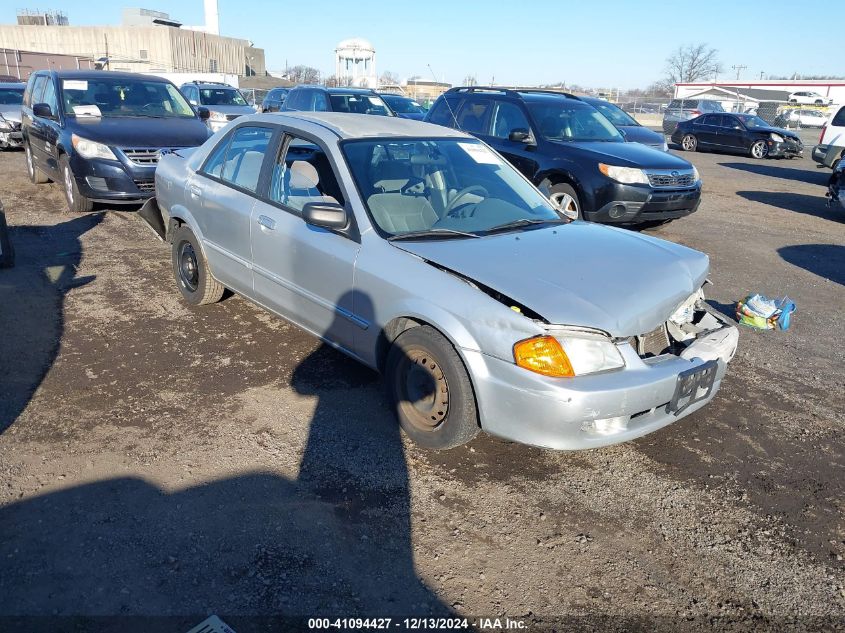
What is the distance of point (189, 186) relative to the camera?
546 cm

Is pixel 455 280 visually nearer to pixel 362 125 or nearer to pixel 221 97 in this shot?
pixel 362 125

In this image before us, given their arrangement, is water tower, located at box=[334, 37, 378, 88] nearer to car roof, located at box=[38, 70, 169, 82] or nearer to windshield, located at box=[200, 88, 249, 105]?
windshield, located at box=[200, 88, 249, 105]

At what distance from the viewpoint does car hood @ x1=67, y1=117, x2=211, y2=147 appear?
27.8 ft

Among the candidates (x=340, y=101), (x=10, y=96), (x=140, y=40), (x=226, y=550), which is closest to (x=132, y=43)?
(x=140, y=40)

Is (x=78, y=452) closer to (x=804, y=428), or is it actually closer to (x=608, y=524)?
(x=608, y=524)

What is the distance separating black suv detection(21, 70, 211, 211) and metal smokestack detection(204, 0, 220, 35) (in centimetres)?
7431

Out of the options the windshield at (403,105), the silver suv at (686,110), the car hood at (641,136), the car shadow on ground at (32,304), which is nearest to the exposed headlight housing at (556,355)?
the car shadow on ground at (32,304)

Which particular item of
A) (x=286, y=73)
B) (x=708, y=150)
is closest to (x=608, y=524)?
(x=708, y=150)

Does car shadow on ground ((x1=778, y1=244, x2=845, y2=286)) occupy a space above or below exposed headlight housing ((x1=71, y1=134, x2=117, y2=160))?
below

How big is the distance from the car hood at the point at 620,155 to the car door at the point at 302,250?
4910 millimetres

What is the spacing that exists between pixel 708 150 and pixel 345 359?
22722mm

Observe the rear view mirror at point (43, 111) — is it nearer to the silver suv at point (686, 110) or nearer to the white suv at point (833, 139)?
the white suv at point (833, 139)

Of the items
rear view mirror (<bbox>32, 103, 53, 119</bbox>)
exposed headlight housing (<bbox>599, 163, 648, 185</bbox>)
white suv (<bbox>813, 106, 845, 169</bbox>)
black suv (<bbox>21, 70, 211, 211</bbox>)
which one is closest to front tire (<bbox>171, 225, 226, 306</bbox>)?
black suv (<bbox>21, 70, 211, 211</bbox>)

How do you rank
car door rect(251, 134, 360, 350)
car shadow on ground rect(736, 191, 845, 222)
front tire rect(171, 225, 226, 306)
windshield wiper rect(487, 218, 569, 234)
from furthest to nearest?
car shadow on ground rect(736, 191, 845, 222)
front tire rect(171, 225, 226, 306)
windshield wiper rect(487, 218, 569, 234)
car door rect(251, 134, 360, 350)
